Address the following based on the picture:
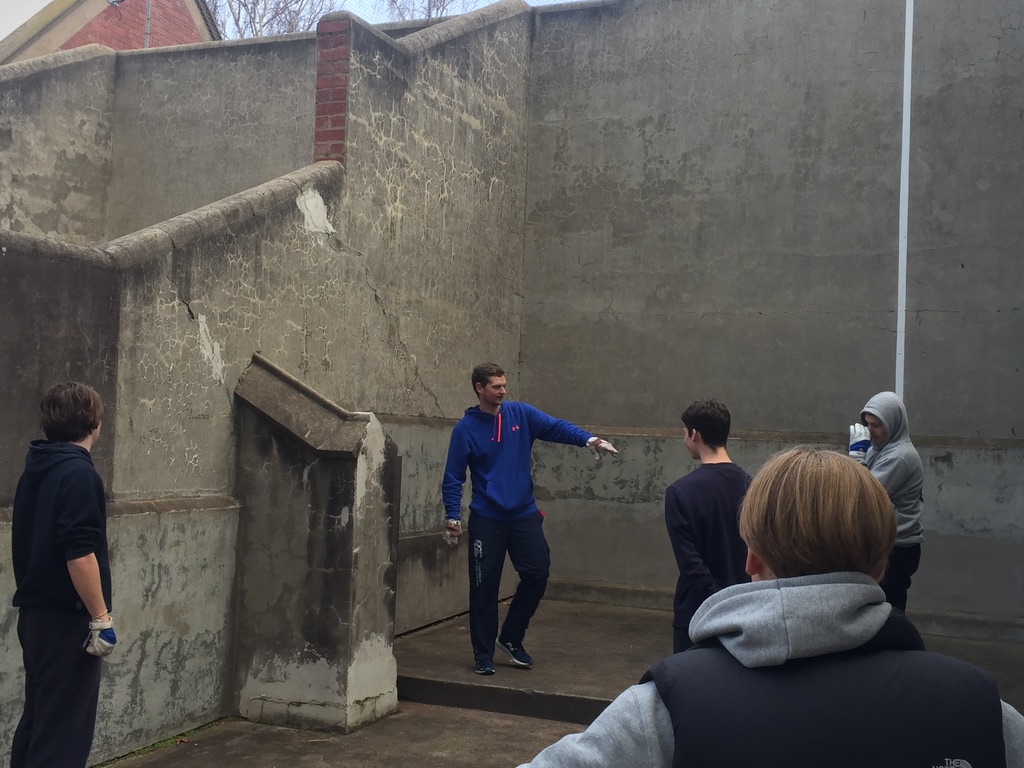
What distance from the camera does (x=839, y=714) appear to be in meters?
1.39

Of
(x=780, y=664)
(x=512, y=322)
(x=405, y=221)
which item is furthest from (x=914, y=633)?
(x=512, y=322)

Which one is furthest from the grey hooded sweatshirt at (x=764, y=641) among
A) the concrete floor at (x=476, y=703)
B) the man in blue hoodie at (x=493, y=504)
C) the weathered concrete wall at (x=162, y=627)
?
the man in blue hoodie at (x=493, y=504)

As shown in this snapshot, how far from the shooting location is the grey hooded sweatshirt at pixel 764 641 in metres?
1.42

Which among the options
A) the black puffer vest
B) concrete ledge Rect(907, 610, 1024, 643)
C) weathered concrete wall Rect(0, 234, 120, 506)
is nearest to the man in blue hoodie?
weathered concrete wall Rect(0, 234, 120, 506)

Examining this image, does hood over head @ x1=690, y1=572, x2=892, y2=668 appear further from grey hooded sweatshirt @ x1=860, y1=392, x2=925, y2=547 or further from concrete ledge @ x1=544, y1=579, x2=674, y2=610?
concrete ledge @ x1=544, y1=579, x2=674, y2=610

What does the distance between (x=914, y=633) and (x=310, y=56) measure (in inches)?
313

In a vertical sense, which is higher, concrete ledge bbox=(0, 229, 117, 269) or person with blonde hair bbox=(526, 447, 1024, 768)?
concrete ledge bbox=(0, 229, 117, 269)

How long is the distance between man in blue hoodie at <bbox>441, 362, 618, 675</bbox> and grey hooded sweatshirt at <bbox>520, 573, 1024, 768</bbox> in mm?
4915

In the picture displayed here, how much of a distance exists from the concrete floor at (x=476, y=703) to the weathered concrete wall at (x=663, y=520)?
0.54m

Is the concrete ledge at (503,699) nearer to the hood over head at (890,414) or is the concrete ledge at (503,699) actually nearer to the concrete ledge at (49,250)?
the hood over head at (890,414)

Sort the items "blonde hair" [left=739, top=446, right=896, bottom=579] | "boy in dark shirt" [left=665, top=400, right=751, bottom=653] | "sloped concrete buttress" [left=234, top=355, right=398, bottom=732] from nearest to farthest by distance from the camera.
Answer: "blonde hair" [left=739, top=446, right=896, bottom=579] < "boy in dark shirt" [left=665, top=400, right=751, bottom=653] < "sloped concrete buttress" [left=234, top=355, right=398, bottom=732]

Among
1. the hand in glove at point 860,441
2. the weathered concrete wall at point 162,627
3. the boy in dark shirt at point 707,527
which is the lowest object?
the weathered concrete wall at point 162,627

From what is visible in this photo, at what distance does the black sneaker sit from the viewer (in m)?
6.66

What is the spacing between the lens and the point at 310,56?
8484 mm
